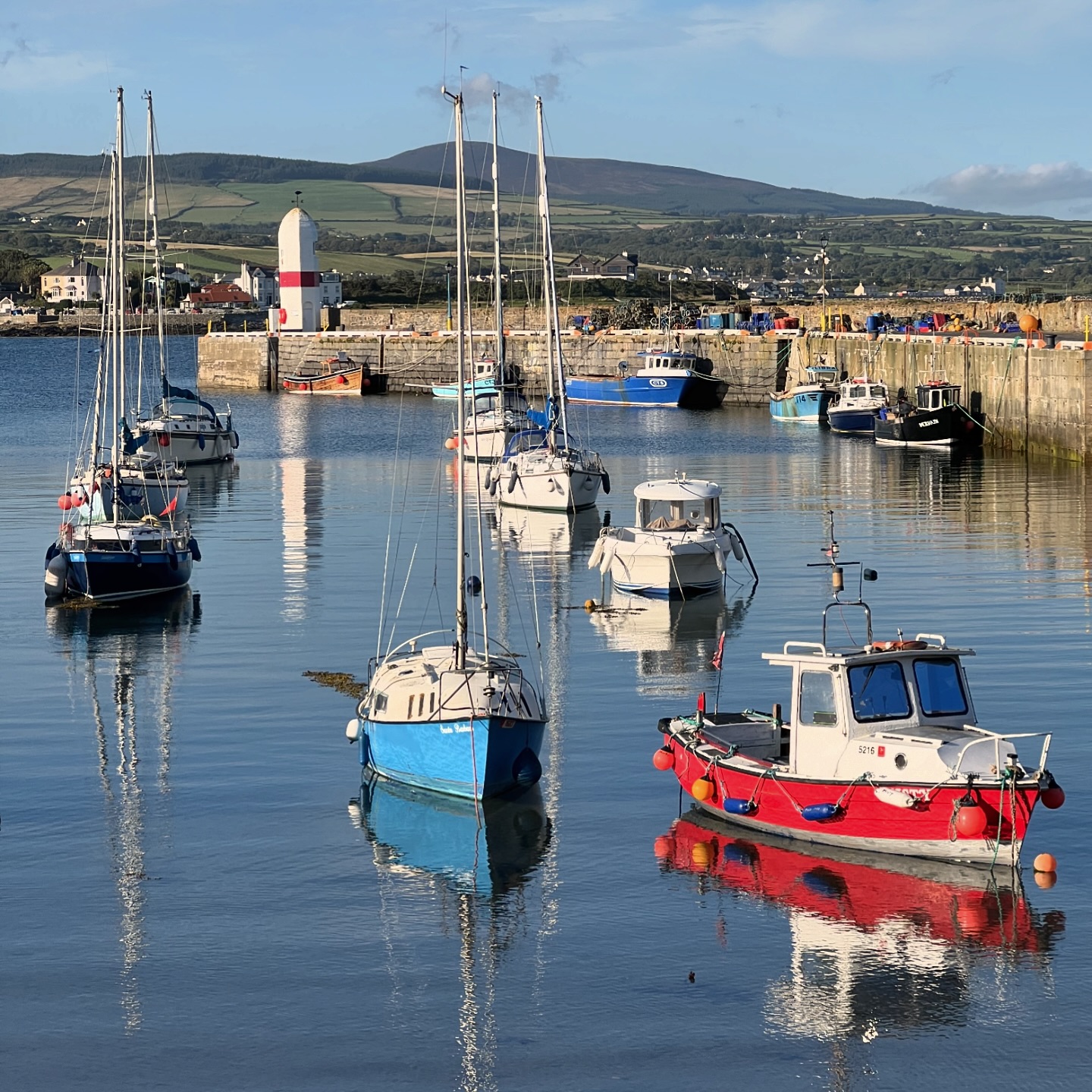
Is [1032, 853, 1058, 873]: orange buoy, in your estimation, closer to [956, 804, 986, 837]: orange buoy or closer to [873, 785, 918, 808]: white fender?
[956, 804, 986, 837]: orange buoy

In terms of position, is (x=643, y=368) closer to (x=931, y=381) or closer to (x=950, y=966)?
(x=931, y=381)

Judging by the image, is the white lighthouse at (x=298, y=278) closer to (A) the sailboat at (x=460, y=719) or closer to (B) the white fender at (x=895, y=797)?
(A) the sailboat at (x=460, y=719)

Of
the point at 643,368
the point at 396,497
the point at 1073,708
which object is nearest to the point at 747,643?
the point at 1073,708

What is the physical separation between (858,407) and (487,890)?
64.7 metres

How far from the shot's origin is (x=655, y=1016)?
17.5 meters

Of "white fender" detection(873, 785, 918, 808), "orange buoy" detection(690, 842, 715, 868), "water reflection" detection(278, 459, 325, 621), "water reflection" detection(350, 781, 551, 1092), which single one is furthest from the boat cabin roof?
"white fender" detection(873, 785, 918, 808)

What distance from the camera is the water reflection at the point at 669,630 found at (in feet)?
106

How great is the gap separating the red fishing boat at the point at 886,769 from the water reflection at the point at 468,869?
2.47 metres

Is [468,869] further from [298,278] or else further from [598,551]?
[298,278]

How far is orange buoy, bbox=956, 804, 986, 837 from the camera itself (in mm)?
20219

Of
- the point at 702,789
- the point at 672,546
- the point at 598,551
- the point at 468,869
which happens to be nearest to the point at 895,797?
the point at 702,789

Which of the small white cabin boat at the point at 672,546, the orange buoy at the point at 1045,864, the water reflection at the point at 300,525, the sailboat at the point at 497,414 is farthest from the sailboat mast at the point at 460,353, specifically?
the sailboat at the point at 497,414

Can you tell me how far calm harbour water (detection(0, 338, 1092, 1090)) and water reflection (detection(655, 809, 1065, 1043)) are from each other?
1.8 inches

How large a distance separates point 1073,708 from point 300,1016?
1519 centimetres
